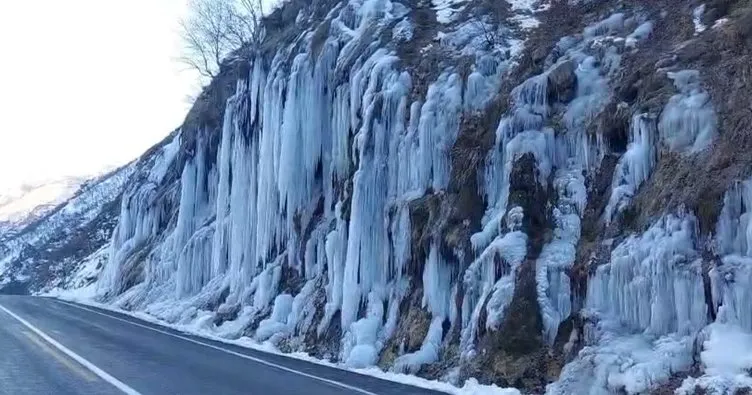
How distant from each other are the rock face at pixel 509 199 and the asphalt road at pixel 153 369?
177 cm

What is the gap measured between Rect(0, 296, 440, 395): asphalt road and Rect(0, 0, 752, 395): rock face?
1770 mm

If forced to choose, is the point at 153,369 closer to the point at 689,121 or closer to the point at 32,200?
the point at 689,121

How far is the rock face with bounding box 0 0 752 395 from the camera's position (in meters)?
11.3

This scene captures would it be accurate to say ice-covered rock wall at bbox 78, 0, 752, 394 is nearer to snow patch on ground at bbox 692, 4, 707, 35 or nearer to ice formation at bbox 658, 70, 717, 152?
ice formation at bbox 658, 70, 717, 152

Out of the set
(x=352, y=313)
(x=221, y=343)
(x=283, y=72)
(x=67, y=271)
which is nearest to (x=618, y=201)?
(x=352, y=313)

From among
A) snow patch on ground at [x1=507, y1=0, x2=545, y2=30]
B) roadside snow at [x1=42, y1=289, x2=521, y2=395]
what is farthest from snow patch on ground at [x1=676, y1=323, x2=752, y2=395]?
snow patch on ground at [x1=507, y1=0, x2=545, y2=30]

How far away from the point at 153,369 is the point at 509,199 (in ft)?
25.0

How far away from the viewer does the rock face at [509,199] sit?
37.0 ft

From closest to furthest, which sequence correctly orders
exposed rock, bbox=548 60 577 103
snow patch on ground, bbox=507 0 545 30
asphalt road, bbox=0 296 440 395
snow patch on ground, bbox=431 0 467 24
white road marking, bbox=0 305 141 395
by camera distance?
white road marking, bbox=0 305 141 395
asphalt road, bbox=0 296 440 395
exposed rock, bbox=548 60 577 103
snow patch on ground, bbox=507 0 545 30
snow patch on ground, bbox=431 0 467 24

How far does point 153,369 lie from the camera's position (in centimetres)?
1445

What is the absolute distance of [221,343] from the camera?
2152 cm

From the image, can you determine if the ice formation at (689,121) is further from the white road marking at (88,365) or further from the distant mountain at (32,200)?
the distant mountain at (32,200)

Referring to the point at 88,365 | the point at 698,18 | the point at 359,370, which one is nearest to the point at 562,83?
the point at 698,18

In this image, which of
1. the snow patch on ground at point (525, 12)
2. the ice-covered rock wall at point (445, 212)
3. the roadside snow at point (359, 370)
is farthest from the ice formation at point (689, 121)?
the snow patch on ground at point (525, 12)
